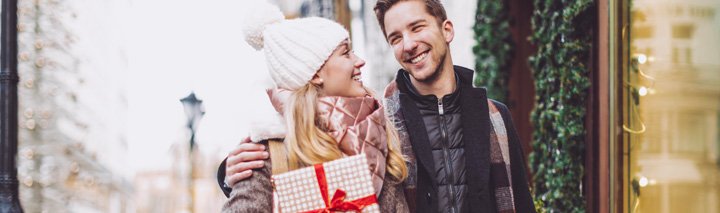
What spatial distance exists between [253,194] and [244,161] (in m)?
0.12

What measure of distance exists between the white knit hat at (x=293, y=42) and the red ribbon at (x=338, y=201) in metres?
0.34

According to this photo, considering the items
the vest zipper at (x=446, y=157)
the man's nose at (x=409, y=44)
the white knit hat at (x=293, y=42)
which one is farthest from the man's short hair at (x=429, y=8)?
the white knit hat at (x=293, y=42)

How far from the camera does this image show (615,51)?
5.59 meters

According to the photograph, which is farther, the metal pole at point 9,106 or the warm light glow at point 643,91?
the warm light glow at point 643,91

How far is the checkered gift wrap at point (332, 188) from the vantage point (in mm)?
2656

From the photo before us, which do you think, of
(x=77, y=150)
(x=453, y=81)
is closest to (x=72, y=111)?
(x=77, y=150)

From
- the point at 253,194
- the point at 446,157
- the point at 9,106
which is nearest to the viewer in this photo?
the point at 253,194

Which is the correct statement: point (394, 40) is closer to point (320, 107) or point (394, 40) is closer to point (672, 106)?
point (320, 107)

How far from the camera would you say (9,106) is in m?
5.15

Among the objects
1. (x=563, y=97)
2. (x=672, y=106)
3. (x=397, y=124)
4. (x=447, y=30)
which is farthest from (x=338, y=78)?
(x=563, y=97)

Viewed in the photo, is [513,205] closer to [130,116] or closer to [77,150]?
[77,150]

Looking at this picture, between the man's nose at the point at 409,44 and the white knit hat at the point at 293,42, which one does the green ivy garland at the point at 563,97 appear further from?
the white knit hat at the point at 293,42

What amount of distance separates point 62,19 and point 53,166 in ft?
8.66

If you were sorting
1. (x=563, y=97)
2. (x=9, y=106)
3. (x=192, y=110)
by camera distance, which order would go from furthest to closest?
(x=192, y=110) < (x=563, y=97) < (x=9, y=106)
